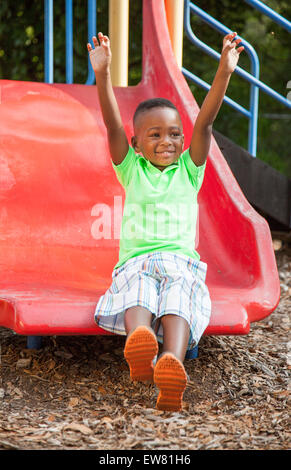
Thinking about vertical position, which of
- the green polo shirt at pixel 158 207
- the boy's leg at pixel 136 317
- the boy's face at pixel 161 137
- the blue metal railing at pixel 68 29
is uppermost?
the blue metal railing at pixel 68 29

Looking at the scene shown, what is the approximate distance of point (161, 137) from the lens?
2328mm

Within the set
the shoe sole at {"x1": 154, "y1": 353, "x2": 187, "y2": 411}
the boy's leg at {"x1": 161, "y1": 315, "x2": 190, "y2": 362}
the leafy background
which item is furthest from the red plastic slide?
the leafy background

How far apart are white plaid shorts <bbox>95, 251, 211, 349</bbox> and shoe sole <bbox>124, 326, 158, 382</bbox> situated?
0.14 metres

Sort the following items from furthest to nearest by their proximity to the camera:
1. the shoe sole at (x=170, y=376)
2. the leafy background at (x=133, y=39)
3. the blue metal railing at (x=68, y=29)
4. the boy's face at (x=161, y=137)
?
1. the leafy background at (x=133, y=39)
2. the blue metal railing at (x=68, y=29)
3. the boy's face at (x=161, y=137)
4. the shoe sole at (x=170, y=376)

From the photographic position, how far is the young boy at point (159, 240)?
5.83 feet

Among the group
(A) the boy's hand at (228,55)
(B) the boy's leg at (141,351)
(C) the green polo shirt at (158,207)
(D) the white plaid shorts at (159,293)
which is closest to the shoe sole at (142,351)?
(B) the boy's leg at (141,351)

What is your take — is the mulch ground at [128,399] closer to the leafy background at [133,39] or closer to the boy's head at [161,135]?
the boy's head at [161,135]

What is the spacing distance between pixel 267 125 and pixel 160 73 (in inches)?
211

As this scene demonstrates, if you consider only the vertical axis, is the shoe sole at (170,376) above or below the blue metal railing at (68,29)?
below

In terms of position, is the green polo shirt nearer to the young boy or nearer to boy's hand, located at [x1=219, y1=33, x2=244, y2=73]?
the young boy

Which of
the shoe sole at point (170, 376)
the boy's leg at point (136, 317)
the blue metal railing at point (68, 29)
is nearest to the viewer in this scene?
the shoe sole at point (170, 376)

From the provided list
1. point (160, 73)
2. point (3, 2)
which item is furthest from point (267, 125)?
point (160, 73)

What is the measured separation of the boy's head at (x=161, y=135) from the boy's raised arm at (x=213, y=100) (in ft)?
0.25

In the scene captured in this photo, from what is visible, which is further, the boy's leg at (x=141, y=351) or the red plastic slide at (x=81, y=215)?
the red plastic slide at (x=81, y=215)
